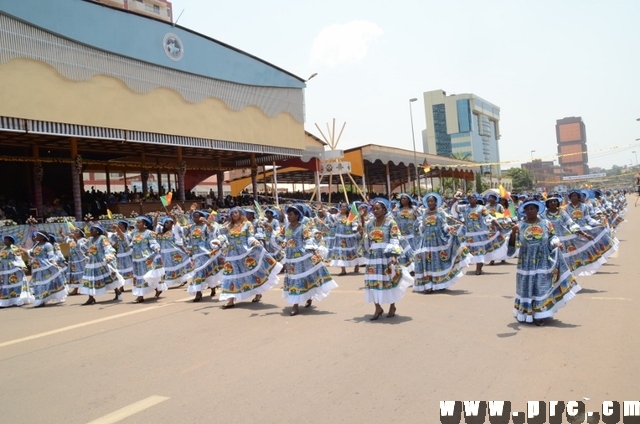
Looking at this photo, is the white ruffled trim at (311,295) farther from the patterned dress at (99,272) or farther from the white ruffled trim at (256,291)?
the patterned dress at (99,272)

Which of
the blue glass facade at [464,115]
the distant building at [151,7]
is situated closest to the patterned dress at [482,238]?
the distant building at [151,7]

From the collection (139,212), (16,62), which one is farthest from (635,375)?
(139,212)

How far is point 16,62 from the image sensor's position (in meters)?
19.2

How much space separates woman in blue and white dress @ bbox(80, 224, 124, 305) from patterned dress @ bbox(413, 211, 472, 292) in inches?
254

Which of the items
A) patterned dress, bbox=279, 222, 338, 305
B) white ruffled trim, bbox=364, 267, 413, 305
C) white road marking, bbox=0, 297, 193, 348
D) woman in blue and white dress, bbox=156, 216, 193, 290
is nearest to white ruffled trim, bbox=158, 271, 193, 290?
woman in blue and white dress, bbox=156, 216, 193, 290

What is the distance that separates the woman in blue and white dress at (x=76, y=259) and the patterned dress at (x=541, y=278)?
996cm

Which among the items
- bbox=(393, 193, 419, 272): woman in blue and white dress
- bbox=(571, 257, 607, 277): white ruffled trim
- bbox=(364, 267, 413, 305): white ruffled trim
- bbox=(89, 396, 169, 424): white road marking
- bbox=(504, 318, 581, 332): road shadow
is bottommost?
bbox=(89, 396, 169, 424): white road marking

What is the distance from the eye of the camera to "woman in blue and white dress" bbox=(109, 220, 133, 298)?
1251cm

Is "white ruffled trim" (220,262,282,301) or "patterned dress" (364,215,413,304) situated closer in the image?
"patterned dress" (364,215,413,304)

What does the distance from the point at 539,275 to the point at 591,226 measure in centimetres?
476

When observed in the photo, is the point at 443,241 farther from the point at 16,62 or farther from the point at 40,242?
the point at 16,62

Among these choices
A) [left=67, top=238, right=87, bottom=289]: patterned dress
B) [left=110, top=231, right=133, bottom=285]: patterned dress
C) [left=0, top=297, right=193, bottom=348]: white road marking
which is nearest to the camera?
[left=0, top=297, right=193, bottom=348]: white road marking

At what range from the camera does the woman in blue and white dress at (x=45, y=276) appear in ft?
40.0

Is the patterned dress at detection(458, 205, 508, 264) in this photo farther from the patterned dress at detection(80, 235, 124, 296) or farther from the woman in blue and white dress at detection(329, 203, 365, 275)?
the patterned dress at detection(80, 235, 124, 296)
